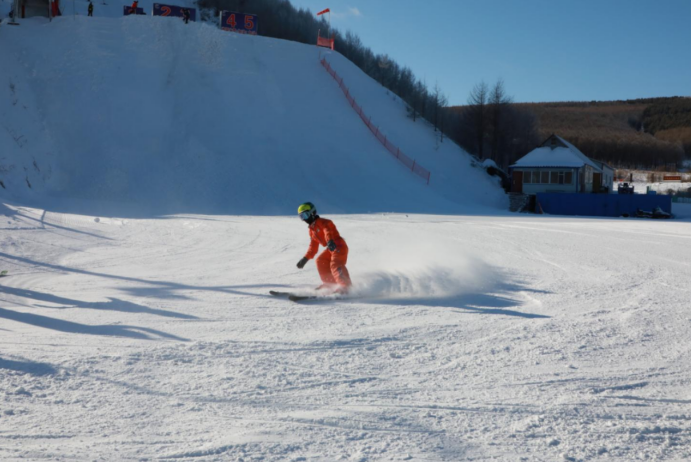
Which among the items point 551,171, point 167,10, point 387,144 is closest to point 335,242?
point 387,144

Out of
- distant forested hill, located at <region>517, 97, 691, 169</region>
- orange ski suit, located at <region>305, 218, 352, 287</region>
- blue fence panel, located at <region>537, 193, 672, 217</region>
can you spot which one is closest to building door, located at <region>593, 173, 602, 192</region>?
blue fence panel, located at <region>537, 193, 672, 217</region>

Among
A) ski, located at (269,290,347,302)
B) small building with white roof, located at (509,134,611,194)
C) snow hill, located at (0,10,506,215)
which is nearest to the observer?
ski, located at (269,290,347,302)

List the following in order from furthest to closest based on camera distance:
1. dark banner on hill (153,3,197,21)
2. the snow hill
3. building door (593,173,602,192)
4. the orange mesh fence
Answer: building door (593,173,602,192), dark banner on hill (153,3,197,21), the orange mesh fence, the snow hill

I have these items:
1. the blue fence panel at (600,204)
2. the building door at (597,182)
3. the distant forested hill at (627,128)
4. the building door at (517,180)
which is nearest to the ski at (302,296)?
the blue fence panel at (600,204)

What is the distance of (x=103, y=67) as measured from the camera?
32.6 m

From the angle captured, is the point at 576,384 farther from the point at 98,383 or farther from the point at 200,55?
the point at 200,55

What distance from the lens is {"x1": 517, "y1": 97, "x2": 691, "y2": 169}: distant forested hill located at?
9138 cm

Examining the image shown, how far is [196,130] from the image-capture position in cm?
3034

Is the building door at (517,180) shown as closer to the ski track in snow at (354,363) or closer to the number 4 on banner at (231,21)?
the number 4 on banner at (231,21)

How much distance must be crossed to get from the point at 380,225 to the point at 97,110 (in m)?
20.8

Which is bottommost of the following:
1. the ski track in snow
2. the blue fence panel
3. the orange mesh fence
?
the ski track in snow

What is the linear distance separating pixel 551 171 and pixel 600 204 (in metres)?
8.15

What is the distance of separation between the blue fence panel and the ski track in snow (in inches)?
938

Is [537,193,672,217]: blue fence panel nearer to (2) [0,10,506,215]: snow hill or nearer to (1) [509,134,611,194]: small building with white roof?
(2) [0,10,506,215]: snow hill
